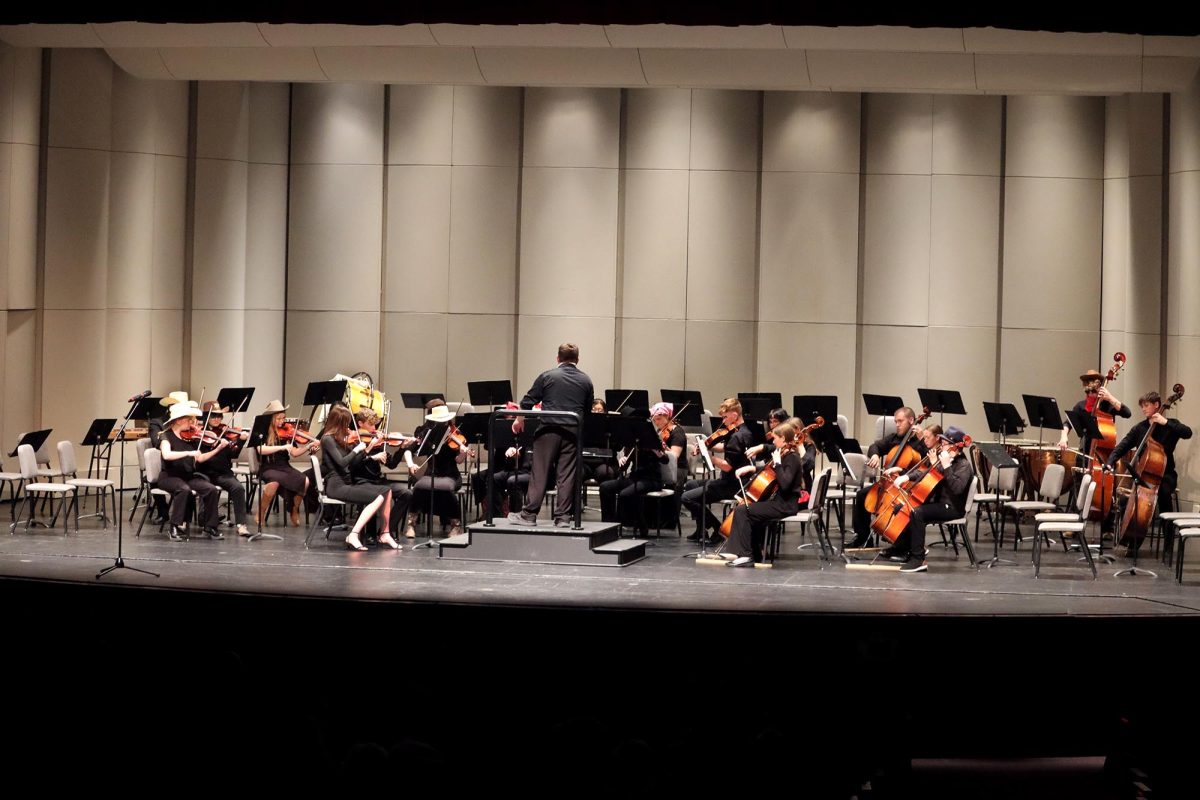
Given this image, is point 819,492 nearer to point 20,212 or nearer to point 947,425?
point 947,425

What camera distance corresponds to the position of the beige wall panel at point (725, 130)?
15.0 metres

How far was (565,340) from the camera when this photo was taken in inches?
599

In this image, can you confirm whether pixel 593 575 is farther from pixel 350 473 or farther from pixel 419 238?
pixel 419 238

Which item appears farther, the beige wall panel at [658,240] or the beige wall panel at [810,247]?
the beige wall panel at [658,240]

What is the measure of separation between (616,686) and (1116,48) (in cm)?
882

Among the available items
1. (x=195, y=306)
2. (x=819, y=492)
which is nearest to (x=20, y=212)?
(x=195, y=306)

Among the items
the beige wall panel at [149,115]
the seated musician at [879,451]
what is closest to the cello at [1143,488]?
the seated musician at [879,451]

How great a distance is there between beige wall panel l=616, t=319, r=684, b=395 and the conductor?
4.83 meters

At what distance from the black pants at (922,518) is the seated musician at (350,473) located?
389cm

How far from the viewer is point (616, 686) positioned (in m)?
5.59

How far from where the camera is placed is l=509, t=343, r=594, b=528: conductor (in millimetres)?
10234

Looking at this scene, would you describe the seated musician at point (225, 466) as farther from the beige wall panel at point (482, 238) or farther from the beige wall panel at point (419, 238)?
the beige wall panel at point (482, 238)

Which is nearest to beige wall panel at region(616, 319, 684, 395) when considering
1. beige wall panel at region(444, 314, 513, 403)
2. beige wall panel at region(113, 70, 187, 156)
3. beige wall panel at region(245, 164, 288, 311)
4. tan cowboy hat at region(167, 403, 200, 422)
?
beige wall panel at region(444, 314, 513, 403)

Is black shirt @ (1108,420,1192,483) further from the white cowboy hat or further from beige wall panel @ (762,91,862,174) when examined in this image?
the white cowboy hat
